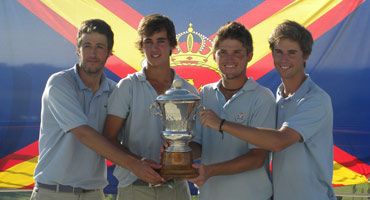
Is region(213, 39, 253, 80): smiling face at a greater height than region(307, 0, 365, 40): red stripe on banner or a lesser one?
lesser

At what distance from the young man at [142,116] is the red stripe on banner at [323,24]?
1933 millimetres

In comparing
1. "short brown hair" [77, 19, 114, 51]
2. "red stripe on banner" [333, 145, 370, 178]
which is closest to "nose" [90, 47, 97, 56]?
"short brown hair" [77, 19, 114, 51]

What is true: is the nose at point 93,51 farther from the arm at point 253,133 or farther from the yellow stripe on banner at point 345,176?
the yellow stripe on banner at point 345,176

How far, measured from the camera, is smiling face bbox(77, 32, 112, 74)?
2.87 m

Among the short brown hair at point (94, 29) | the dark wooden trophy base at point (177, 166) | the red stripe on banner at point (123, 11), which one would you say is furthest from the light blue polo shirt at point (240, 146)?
the red stripe on banner at point (123, 11)

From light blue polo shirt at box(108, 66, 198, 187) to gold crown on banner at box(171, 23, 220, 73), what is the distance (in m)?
1.84

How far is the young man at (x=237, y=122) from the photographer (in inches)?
102

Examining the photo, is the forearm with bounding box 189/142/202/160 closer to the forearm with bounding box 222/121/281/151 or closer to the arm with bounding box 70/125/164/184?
the arm with bounding box 70/125/164/184

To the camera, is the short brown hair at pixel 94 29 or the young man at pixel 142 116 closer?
the young man at pixel 142 116

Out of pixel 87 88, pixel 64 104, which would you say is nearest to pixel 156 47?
pixel 87 88

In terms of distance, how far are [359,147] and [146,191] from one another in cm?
258

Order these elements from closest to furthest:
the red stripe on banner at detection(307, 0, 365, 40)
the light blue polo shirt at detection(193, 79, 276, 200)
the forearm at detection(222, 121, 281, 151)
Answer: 1. the forearm at detection(222, 121, 281, 151)
2. the light blue polo shirt at detection(193, 79, 276, 200)
3. the red stripe on banner at detection(307, 0, 365, 40)

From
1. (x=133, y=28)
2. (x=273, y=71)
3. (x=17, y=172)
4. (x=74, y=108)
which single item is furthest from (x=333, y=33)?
(x=17, y=172)

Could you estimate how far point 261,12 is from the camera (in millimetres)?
4629
